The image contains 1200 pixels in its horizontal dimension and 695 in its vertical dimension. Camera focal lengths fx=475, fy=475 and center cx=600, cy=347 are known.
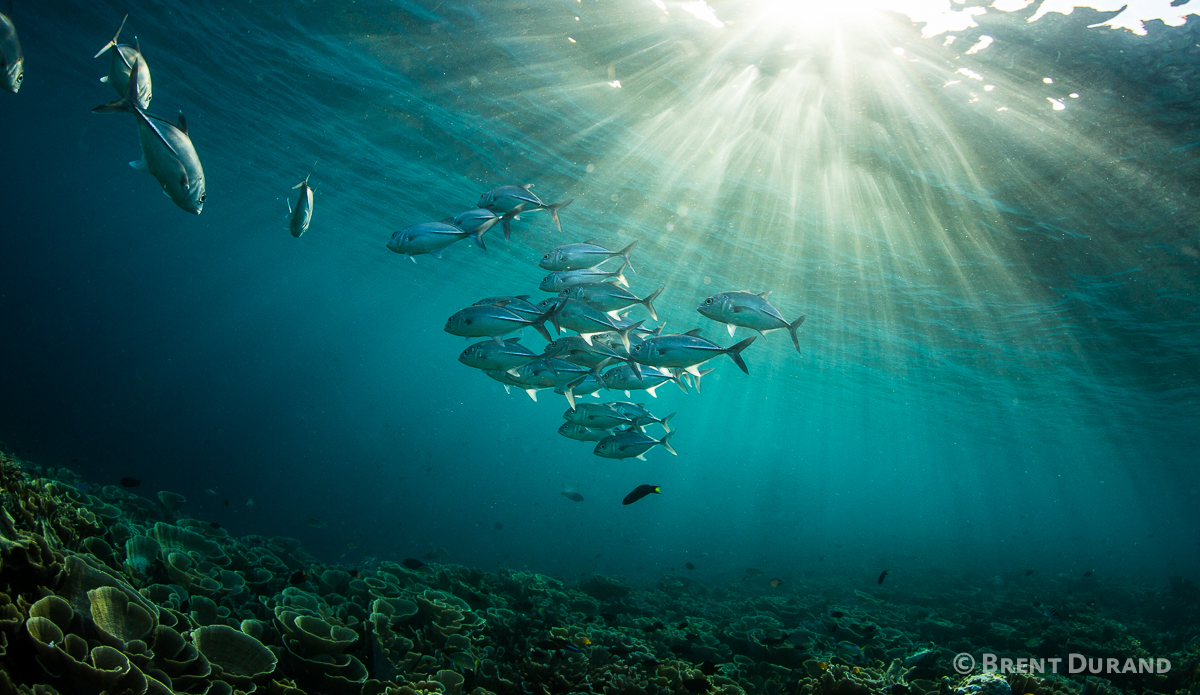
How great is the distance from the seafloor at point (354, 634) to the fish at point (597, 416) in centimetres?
265

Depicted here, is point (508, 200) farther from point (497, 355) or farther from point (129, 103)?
point (129, 103)

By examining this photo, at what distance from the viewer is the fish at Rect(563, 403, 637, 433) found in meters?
6.53

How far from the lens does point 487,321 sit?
518 centimetres

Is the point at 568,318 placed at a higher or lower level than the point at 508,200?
lower

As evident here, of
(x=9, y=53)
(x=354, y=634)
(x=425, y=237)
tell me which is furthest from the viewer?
(x=425, y=237)

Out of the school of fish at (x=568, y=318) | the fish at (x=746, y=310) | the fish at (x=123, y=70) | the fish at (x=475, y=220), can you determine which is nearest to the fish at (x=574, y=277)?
the school of fish at (x=568, y=318)

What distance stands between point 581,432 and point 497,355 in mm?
2337


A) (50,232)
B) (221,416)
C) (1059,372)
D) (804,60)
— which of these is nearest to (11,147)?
(221,416)

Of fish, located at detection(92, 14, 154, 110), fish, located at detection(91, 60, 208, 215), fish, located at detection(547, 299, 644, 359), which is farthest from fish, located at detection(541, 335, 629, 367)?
fish, located at detection(92, 14, 154, 110)

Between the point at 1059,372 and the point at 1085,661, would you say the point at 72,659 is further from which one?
the point at 1059,372

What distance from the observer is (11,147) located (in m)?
43.8

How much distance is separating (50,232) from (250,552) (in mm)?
156702

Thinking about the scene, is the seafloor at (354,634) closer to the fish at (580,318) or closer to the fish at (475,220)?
the fish at (580,318)

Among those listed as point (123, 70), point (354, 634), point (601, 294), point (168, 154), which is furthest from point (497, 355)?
point (123, 70)
